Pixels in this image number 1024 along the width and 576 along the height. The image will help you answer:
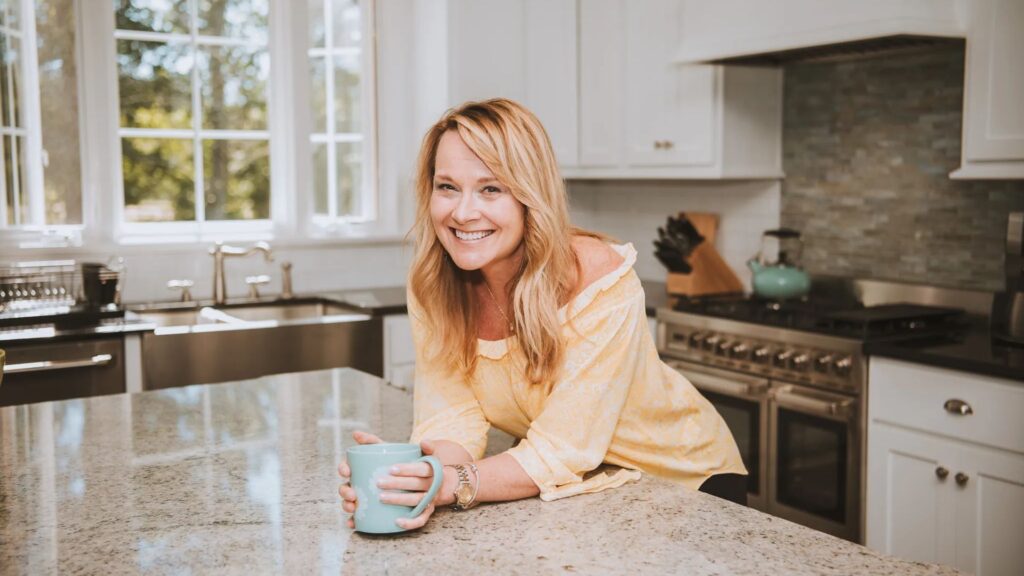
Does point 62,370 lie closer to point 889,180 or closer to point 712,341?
point 712,341

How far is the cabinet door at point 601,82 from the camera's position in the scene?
4.25 meters

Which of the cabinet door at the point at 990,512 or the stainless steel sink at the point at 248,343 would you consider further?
the stainless steel sink at the point at 248,343

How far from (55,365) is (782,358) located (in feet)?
7.49

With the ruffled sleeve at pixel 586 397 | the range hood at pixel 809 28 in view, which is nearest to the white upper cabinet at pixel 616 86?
the range hood at pixel 809 28

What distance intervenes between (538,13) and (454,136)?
3139 mm

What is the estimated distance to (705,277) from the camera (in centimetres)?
412

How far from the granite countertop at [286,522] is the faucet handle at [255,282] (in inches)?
84.8

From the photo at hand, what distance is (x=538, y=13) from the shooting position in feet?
14.8

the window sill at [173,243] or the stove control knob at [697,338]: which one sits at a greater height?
the window sill at [173,243]

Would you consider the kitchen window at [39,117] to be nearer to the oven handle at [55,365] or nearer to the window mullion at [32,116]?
the window mullion at [32,116]

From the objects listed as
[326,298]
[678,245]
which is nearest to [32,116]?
[326,298]

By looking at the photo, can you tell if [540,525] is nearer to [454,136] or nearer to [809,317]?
[454,136]

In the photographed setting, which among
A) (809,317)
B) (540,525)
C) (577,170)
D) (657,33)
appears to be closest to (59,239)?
(577,170)

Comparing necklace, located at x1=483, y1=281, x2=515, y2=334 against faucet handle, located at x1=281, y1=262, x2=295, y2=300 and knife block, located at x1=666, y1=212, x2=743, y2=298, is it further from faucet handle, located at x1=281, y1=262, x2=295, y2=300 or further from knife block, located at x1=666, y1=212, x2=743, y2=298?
faucet handle, located at x1=281, y1=262, x2=295, y2=300
